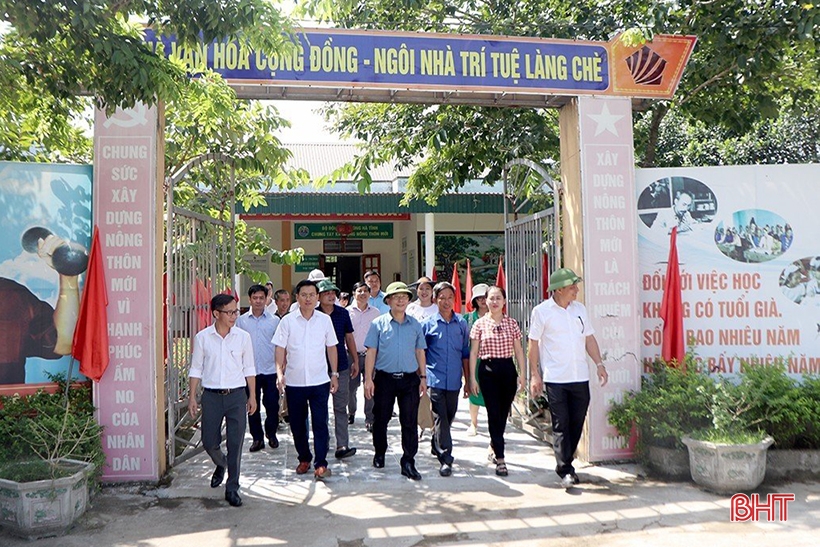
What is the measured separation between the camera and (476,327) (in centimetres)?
607

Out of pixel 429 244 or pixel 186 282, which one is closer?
pixel 186 282

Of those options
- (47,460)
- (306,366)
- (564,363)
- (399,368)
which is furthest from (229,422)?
(564,363)

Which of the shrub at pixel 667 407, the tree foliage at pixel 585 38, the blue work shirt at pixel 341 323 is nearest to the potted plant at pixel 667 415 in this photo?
the shrub at pixel 667 407

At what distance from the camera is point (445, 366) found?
19.9ft

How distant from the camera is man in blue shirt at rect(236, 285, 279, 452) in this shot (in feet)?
23.0

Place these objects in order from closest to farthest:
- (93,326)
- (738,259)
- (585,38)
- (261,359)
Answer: (93,326), (738,259), (261,359), (585,38)

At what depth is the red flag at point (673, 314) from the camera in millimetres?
6281

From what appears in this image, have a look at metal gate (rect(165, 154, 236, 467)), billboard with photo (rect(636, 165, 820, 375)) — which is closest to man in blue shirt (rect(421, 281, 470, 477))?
billboard with photo (rect(636, 165, 820, 375))

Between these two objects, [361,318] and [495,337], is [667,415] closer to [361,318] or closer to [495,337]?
[495,337]

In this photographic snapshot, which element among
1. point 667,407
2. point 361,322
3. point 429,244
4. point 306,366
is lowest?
point 667,407

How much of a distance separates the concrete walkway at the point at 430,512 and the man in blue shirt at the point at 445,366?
293 millimetres


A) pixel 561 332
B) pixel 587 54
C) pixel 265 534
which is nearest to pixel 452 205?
pixel 587 54

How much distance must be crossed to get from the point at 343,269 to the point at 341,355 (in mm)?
14428

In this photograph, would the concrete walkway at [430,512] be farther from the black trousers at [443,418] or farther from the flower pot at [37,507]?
the black trousers at [443,418]
